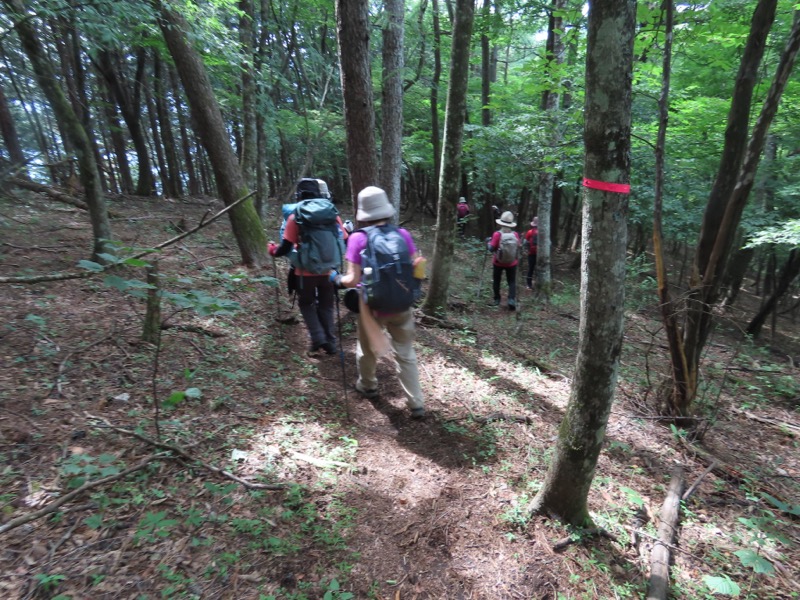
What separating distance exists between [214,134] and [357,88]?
2.95 meters

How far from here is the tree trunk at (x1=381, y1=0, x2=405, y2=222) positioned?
6.95 metres

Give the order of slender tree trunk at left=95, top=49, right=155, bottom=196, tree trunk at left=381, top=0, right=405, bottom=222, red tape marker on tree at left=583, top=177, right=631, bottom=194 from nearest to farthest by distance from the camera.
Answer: red tape marker on tree at left=583, top=177, right=631, bottom=194, tree trunk at left=381, top=0, right=405, bottom=222, slender tree trunk at left=95, top=49, right=155, bottom=196

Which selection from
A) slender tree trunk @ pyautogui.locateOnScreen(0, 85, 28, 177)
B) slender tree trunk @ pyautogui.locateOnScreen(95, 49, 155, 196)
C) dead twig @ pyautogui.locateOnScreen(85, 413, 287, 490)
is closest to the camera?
dead twig @ pyautogui.locateOnScreen(85, 413, 287, 490)

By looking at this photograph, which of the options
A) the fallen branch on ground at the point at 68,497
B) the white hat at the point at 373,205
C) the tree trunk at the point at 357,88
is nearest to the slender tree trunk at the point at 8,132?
the tree trunk at the point at 357,88

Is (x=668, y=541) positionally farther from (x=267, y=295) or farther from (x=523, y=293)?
(x=523, y=293)

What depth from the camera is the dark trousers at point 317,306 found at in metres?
5.00

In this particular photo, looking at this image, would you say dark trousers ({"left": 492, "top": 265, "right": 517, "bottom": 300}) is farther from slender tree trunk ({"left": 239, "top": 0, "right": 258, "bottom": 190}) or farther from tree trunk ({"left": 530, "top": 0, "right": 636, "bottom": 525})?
tree trunk ({"left": 530, "top": 0, "right": 636, "bottom": 525})

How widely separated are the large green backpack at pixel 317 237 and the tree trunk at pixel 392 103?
89.3 inches

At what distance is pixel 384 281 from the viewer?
3723 mm

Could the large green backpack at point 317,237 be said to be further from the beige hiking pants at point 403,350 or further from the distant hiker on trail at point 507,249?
the distant hiker on trail at point 507,249

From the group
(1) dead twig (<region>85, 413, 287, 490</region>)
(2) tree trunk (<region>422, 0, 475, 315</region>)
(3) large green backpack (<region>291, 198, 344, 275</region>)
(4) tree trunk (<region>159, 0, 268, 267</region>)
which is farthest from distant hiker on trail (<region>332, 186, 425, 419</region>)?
(4) tree trunk (<region>159, 0, 268, 267</region>)

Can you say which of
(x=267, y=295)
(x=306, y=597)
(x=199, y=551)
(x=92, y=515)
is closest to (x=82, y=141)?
(x=267, y=295)

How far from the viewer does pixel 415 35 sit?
1338 cm

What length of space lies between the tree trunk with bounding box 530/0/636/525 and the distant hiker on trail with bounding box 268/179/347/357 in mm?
3060
